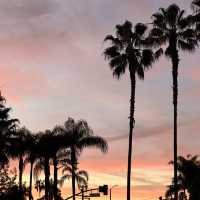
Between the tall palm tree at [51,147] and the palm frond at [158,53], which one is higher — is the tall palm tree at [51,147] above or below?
below

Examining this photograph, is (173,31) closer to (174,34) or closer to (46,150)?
(174,34)

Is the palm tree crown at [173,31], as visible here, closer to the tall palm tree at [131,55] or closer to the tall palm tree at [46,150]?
the tall palm tree at [131,55]

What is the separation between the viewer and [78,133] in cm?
7175

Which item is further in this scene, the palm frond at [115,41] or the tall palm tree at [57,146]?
the tall palm tree at [57,146]

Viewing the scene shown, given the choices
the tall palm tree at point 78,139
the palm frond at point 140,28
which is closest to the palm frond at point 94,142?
the tall palm tree at point 78,139

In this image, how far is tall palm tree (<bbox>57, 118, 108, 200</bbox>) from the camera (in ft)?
230

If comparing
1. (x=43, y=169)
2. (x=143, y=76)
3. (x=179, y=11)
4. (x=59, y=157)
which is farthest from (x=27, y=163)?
(x=179, y=11)

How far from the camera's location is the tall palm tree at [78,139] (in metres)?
70.1

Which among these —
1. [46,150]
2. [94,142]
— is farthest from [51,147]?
[94,142]

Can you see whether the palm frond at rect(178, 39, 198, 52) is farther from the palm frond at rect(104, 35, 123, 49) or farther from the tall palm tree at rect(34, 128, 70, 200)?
the tall palm tree at rect(34, 128, 70, 200)

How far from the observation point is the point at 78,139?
71.5 metres

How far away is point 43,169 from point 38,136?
5087mm

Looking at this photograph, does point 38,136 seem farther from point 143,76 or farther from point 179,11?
point 179,11

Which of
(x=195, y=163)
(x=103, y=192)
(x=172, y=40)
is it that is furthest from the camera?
(x=195, y=163)
